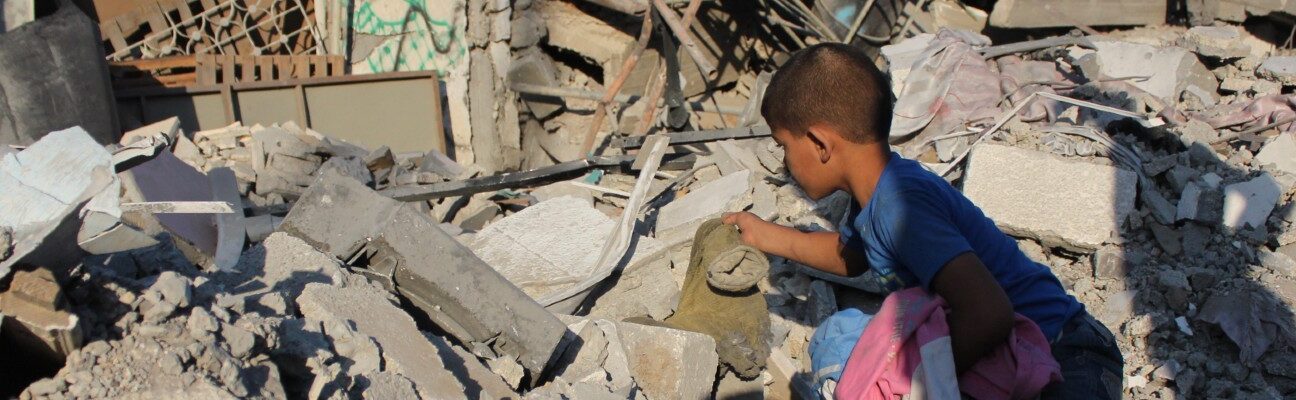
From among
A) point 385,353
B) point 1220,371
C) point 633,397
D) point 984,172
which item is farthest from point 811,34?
point 385,353

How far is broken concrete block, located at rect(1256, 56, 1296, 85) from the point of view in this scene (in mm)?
6352

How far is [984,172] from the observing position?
4906 mm

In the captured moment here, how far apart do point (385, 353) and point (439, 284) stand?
62 centimetres

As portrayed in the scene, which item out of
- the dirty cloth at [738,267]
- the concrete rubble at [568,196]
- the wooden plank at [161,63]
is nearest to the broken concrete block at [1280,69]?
the concrete rubble at [568,196]

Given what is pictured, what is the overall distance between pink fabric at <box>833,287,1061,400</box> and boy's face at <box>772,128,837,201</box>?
1.11 feet

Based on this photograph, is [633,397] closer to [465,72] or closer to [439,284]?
[439,284]

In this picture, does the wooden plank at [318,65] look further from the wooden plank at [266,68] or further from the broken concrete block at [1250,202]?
the broken concrete block at [1250,202]

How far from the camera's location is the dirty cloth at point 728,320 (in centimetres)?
363

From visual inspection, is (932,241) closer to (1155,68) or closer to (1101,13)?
(1155,68)

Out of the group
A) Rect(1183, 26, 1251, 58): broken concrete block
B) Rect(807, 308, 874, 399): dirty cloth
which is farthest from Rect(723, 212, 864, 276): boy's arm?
Rect(1183, 26, 1251, 58): broken concrete block

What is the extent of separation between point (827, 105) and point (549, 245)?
2694 mm

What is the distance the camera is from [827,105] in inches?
85.7

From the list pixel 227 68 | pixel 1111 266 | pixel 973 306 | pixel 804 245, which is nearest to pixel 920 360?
pixel 973 306

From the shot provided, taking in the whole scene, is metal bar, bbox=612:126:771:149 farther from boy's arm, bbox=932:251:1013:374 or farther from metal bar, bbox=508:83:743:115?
boy's arm, bbox=932:251:1013:374
